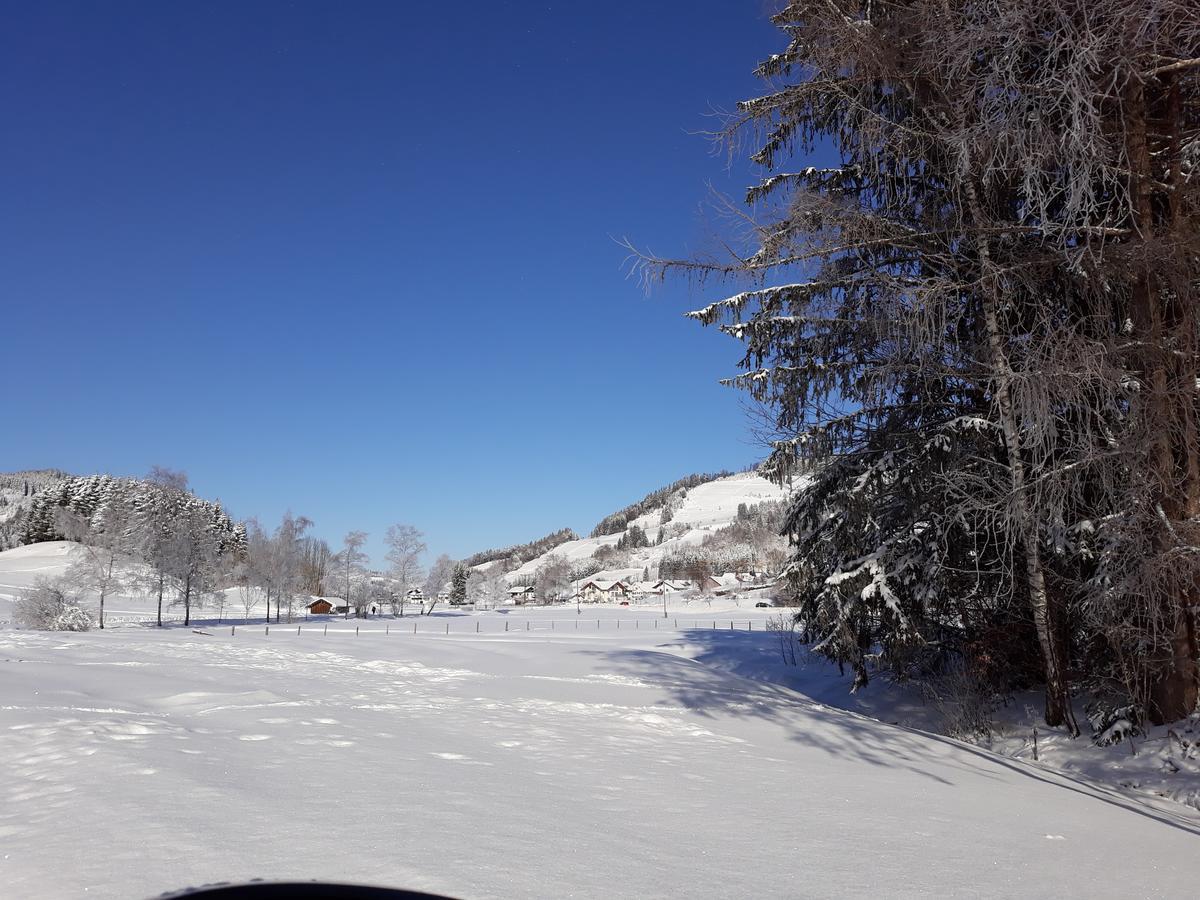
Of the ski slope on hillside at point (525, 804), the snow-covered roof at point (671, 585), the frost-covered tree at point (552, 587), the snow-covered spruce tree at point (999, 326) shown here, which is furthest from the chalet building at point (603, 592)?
the ski slope on hillside at point (525, 804)

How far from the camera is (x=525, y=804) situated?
5371 mm

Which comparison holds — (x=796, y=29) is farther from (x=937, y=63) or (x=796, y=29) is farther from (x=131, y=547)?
(x=131, y=547)

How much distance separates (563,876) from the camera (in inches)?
154

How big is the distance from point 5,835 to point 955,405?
11.7m

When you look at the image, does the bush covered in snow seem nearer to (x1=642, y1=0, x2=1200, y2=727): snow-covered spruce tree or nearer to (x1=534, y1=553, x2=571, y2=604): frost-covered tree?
(x1=642, y1=0, x2=1200, y2=727): snow-covered spruce tree

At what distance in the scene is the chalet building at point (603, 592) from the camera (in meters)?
126

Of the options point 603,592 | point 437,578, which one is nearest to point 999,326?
point 437,578

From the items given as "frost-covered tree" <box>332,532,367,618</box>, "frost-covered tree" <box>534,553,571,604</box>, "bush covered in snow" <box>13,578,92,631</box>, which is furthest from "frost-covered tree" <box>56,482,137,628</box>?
"frost-covered tree" <box>534,553,571,604</box>

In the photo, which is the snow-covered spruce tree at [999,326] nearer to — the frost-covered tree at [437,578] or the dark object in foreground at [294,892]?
the dark object in foreground at [294,892]

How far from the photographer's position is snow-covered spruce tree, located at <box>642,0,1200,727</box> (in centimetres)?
817

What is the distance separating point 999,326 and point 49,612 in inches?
1646

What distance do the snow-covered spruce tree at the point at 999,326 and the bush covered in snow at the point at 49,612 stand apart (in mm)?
36084

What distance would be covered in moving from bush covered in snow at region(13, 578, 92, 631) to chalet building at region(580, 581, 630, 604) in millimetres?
92301

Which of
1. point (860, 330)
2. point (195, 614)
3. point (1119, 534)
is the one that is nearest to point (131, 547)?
point (195, 614)
